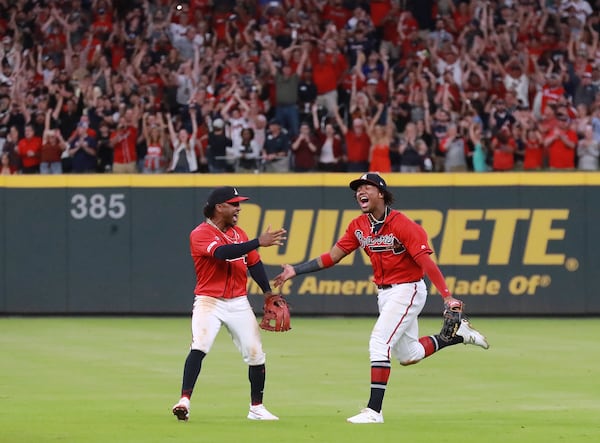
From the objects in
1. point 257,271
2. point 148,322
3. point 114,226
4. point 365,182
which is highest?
point 365,182

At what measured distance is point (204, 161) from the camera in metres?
23.6

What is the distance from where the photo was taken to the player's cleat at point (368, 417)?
10859mm

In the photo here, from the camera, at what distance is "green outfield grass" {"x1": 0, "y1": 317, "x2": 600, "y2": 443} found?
409 inches

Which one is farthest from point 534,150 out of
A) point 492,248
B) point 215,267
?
point 215,267

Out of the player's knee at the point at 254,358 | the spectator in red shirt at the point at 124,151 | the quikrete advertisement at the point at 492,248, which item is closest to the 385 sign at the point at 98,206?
the spectator in red shirt at the point at 124,151

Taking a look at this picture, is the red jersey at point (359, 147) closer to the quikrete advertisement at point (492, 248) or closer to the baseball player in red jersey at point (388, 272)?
the quikrete advertisement at point (492, 248)

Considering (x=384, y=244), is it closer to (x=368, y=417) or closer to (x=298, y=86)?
(x=368, y=417)

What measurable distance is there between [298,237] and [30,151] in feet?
17.1

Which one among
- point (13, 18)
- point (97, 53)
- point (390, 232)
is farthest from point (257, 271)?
point (13, 18)

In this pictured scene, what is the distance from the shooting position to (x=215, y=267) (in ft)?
37.2

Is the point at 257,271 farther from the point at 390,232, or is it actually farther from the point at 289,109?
the point at 289,109

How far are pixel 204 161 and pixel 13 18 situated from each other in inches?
271

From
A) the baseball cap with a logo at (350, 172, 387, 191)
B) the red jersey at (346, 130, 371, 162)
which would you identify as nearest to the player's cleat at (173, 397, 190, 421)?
the baseball cap with a logo at (350, 172, 387, 191)

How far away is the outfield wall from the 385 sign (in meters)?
0.02
